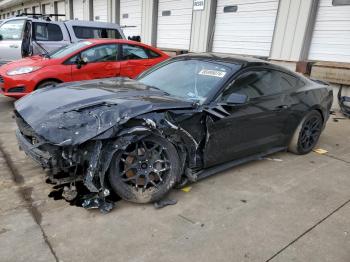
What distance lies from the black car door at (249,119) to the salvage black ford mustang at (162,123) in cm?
1

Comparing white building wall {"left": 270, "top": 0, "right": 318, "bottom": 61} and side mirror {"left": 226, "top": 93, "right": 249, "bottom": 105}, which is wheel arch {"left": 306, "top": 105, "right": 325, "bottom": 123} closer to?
side mirror {"left": 226, "top": 93, "right": 249, "bottom": 105}

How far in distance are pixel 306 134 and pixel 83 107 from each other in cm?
337

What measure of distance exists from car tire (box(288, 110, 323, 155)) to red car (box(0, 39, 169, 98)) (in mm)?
4236

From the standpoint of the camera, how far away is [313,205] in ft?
11.2

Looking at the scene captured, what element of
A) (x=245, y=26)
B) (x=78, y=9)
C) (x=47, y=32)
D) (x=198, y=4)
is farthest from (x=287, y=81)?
(x=78, y=9)

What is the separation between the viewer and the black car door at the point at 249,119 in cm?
351

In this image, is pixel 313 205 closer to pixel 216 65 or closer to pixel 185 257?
pixel 185 257

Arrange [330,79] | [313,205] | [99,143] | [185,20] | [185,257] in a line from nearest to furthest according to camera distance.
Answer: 1. [185,257]
2. [99,143]
3. [313,205]
4. [330,79]
5. [185,20]

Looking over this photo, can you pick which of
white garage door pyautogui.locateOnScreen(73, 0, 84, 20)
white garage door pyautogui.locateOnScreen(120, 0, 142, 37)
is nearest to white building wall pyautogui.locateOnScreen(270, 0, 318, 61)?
white garage door pyautogui.locateOnScreen(120, 0, 142, 37)

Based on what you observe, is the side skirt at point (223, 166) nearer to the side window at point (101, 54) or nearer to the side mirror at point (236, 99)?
the side mirror at point (236, 99)

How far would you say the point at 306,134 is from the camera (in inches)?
190

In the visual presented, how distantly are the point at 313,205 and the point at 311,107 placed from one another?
1.79 m

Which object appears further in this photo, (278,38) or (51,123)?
(278,38)

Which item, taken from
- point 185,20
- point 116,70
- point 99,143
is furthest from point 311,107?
point 185,20
